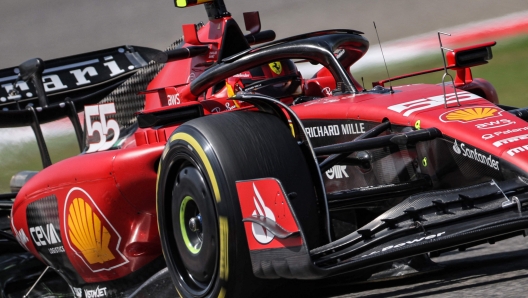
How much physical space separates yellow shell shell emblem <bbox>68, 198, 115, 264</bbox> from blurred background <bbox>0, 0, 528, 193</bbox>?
564cm

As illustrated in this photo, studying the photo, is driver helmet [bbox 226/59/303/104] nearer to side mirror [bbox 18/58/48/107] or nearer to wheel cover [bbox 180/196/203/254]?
wheel cover [bbox 180/196/203/254]

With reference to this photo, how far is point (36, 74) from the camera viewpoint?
6746 millimetres

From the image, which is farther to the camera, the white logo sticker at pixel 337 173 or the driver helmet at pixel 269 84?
the driver helmet at pixel 269 84

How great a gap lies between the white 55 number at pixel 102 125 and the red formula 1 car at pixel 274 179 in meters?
0.01

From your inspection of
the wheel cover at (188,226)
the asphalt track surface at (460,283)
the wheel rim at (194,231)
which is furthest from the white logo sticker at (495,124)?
the wheel cover at (188,226)

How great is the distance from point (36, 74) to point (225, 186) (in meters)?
3.62

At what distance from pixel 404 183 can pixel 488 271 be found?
24.5 inches

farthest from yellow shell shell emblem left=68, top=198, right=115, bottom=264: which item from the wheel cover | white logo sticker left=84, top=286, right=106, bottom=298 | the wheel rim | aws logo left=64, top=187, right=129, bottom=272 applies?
the wheel cover

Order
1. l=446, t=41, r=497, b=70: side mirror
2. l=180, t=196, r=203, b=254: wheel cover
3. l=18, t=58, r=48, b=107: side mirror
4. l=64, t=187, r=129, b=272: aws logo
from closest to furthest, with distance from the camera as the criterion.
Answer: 1. l=180, t=196, r=203, b=254: wheel cover
2. l=446, t=41, r=497, b=70: side mirror
3. l=64, t=187, r=129, b=272: aws logo
4. l=18, t=58, r=48, b=107: side mirror

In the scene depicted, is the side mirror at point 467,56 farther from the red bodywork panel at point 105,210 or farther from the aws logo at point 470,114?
the red bodywork panel at point 105,210

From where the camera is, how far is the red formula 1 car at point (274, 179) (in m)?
3.52

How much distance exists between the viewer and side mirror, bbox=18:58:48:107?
6742 mm

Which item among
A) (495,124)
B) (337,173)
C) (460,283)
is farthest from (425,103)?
(460,283)

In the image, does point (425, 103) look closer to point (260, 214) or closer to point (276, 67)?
point (260, 214)
